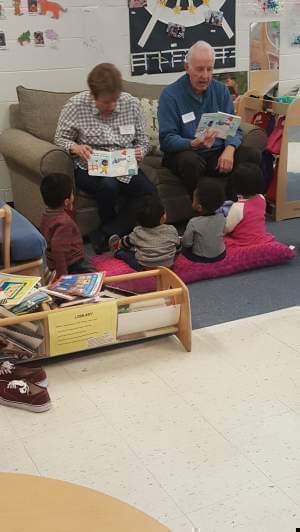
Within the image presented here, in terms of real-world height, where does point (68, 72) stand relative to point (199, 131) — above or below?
above

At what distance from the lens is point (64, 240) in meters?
3.30

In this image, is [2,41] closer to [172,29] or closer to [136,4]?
[136,4]

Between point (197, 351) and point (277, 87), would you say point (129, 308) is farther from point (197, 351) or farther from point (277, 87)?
point (277, 87)

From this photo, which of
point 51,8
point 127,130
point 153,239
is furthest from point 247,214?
point 51,8

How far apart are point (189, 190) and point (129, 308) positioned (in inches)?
59.8

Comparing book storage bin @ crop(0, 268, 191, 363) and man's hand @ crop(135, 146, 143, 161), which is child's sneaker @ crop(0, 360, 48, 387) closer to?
book storage bin @ crop(0, 268, 191, 363)

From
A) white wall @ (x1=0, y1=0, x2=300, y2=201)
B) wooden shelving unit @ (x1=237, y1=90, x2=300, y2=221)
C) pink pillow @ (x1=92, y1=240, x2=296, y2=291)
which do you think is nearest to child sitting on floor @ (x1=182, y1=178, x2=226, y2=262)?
pink pillow @ (x1=92, y1=240, x2=296, y2=291)

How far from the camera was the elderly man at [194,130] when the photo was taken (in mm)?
3939

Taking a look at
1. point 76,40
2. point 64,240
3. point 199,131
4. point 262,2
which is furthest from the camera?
point 262,2

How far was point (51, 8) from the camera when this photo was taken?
4.27 meters

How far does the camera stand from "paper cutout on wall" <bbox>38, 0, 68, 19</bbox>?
423 centimetres

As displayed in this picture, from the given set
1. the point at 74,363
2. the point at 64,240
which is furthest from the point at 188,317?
the point at 64,240

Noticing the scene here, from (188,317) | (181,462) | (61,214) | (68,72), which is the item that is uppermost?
(68,72)

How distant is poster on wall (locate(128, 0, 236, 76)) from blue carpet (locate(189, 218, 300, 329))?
1.89 meters
